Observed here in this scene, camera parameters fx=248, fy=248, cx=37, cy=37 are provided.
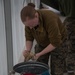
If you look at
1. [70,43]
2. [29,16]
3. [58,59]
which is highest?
[29,16]

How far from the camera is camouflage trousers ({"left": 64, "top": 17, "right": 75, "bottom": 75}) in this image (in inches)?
118

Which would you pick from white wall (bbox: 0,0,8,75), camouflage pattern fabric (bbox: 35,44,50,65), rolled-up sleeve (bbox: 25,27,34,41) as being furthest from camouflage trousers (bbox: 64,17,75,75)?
white wall (bbox: 0,0,8,75)

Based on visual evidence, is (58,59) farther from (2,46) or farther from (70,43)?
(2,46)

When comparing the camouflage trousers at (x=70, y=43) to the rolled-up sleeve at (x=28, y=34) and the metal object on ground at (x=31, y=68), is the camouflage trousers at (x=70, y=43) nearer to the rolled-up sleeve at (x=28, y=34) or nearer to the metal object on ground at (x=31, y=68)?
the rolled-up sleeve at (x=28, y=34)

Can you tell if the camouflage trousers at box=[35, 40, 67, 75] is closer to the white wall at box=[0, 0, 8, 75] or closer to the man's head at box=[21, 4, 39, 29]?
the white wall at box=[0, 0, 8, 75]

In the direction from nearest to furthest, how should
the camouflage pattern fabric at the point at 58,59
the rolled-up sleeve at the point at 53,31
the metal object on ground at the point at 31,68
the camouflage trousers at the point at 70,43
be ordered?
1. the metal object on ground at the point at 31,68
2. the rolled-up sleeve at the point at 53,31
3. the camouflage pattern fabric at the point at 58,59
4. the camouflage trousers at the point at 70,43

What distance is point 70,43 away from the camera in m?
3.07

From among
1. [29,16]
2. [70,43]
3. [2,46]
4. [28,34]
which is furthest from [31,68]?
[70,43]

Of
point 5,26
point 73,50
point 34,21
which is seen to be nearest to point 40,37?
point 34,21

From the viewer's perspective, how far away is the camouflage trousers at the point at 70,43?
9.85ft

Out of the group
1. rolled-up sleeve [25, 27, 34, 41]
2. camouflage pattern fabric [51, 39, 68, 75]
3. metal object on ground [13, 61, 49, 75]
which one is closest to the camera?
metal object on ground [13, 61, 49, 75]

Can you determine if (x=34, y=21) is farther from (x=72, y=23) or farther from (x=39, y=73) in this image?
(x=72, y=23)

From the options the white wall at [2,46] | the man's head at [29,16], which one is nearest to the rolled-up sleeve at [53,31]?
the man's head at [29,16]

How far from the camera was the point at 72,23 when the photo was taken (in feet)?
9.80
